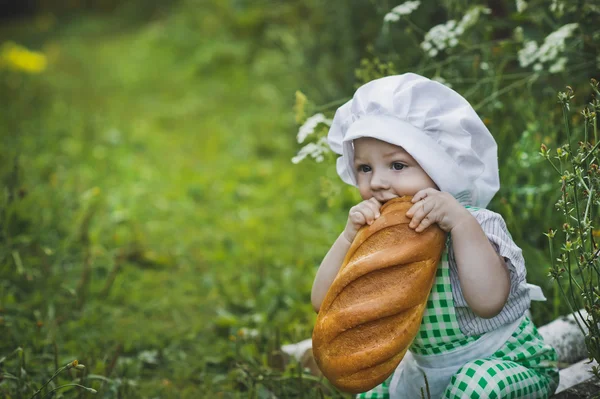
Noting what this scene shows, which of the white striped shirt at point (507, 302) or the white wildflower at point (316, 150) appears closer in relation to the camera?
the white striped shirt at point (507, 302)

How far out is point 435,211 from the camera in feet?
5.63

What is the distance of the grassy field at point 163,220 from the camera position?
2848 mm

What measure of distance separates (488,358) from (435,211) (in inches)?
18.2

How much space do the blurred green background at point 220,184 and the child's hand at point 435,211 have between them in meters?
0.67

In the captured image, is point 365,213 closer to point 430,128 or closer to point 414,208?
point 414,208

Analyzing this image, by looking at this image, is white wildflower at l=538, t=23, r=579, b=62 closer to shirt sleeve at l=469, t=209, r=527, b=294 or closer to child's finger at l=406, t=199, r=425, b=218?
shirt sleeve at l=469, t=209, r=527, b=294

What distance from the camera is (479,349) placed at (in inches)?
72.9

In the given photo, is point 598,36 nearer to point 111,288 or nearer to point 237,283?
point 237,283

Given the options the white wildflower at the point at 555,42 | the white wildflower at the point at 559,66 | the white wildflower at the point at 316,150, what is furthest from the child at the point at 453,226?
the white wildflower at the point at 559,66

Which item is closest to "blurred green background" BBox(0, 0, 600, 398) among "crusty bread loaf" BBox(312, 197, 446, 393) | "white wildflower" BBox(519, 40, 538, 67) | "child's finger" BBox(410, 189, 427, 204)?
"white wildflower" BBox(519, 40, 538, 67)

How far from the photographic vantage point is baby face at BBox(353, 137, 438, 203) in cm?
180

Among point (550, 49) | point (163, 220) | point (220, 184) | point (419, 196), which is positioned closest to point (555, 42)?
point (550, 49)

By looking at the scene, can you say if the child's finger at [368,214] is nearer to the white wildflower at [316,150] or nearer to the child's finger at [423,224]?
the child's finger at [423,224]

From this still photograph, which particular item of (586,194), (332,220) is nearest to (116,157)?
(332,220)
